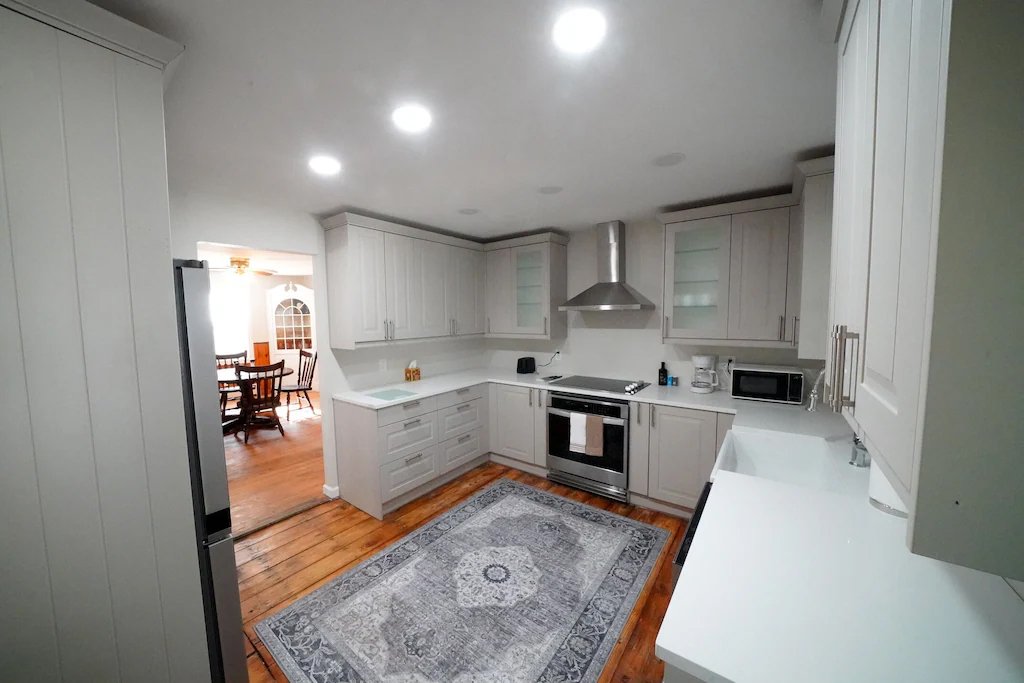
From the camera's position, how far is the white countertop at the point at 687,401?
82.9 inches

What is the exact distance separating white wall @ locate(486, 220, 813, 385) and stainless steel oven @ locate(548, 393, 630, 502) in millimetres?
679

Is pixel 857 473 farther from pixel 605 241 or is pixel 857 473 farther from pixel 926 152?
pixel 605 241

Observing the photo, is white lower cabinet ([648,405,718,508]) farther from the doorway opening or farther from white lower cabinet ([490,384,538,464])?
the doorway opening

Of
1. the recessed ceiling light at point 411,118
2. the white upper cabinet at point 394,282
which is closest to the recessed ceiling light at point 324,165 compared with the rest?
the recessed ceiling light at point 411,118

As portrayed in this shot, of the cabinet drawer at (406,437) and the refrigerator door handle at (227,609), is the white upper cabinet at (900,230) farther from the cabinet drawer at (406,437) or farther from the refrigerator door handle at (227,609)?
the cabinet drawer at (406,437)

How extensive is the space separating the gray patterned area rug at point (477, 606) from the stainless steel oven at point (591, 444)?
16.1 inches

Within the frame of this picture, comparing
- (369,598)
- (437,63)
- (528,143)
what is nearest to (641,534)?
(369,598)

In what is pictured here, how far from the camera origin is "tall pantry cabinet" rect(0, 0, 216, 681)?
0.90 meters

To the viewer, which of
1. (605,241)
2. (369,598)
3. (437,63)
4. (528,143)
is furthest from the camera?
(605,241)

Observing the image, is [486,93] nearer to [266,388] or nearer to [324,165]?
[324,165]

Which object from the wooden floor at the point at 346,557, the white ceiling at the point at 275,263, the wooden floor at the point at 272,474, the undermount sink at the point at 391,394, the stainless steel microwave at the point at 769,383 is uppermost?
the white ceiling at the point at 275,263

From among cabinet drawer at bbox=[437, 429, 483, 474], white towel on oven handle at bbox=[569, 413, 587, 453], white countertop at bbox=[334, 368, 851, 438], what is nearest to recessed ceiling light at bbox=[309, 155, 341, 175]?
white countertop at bbox=[334, 368, 851, 438]

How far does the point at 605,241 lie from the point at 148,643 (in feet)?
11.6

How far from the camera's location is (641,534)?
2.59 m
